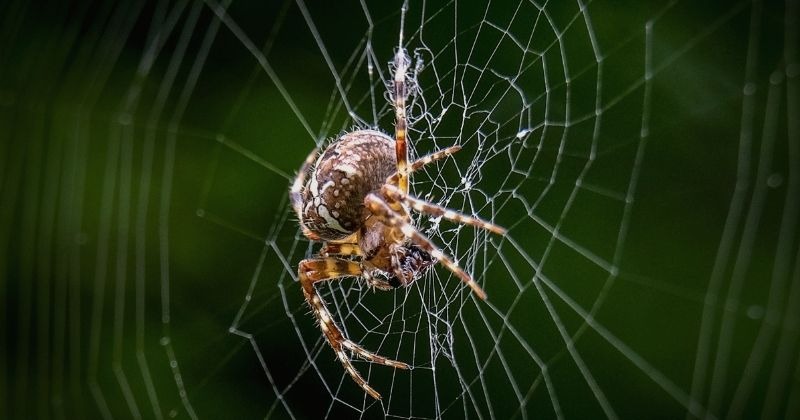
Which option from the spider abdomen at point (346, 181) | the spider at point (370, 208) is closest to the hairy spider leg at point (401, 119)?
the spider at point (370, 208)

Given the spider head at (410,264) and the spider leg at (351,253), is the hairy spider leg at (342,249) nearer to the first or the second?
the spider leg at (351,253)

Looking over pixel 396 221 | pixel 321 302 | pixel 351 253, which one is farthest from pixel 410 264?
pixel 321 302

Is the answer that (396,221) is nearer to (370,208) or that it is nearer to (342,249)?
(370,208)

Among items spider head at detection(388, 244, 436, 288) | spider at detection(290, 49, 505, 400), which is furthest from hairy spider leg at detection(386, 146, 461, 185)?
spider head at detection(388, 244, 436, 288)

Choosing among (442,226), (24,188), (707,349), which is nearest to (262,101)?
(442,226)

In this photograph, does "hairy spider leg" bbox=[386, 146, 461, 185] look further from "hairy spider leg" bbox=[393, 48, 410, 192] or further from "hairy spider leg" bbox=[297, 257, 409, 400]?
"hairy spider leg" bbox=[297, 257, 409, 400]

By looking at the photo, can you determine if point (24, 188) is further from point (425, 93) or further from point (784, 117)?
point (784, 117)
